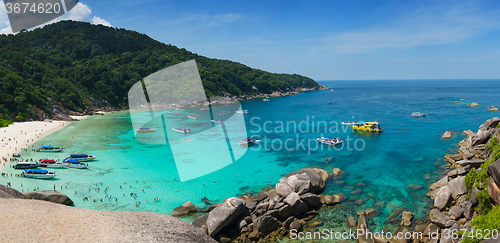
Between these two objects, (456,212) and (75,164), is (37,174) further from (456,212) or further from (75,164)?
(456,212)

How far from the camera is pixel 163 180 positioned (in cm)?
3534

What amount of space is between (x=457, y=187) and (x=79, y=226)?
32859 mm

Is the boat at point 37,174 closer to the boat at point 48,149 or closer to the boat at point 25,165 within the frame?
the boat at point 25,165

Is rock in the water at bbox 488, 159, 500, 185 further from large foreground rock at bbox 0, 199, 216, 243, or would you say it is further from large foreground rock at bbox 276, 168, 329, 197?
large foreground rock at bbox 0, 199, 216, 243

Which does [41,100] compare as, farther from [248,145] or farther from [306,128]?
[306,128]

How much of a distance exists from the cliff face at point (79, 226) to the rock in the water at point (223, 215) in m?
4.33

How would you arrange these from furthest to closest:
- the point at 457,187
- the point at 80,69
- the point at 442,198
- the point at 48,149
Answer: the point at 80,69 < the point at 48,149 < the point at 457,187 < the point at 442,198

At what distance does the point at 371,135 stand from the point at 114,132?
205 ft

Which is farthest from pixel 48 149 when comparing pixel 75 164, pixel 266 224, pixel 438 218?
pixel 438 218

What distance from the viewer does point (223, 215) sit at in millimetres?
22906

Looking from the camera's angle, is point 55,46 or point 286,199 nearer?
point 286,199

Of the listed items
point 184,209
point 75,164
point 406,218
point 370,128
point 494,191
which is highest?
point 494,191

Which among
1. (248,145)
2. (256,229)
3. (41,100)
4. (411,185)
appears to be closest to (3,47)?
(41,100)

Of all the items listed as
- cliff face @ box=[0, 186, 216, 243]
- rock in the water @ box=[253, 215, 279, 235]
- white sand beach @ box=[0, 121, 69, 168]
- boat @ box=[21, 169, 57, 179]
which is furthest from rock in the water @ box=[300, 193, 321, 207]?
white sand beach @ box=[0, 121, 69, 168]
